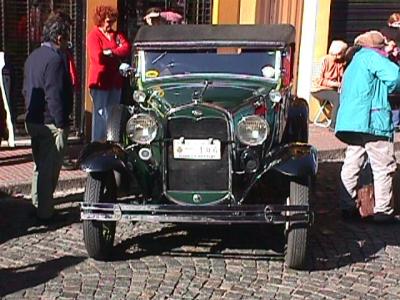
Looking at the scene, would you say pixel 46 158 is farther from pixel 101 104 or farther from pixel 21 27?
pixel 21 27

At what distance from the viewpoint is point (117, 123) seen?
712cm

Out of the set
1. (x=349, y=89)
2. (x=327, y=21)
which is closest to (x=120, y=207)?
(x=349, y=89)

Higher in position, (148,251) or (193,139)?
(193,139)

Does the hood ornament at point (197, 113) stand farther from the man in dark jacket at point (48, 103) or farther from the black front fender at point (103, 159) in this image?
the man in dark jacket at point (48, 103)

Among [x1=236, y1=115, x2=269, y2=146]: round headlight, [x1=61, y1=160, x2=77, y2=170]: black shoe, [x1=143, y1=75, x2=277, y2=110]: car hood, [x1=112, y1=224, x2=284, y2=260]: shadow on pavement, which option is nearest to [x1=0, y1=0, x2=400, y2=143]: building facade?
[x1=61, y1=160, x2=77, y2=170]: black shoe

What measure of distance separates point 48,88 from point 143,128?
1.05 meters

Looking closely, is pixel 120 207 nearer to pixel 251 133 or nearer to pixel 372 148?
pixel 251 133

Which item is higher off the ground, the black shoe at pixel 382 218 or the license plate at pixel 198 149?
the license plate at pixel 198 149

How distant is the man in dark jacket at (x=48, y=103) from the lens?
22.4ft

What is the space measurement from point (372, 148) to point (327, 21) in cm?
583

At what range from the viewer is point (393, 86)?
7234 mm

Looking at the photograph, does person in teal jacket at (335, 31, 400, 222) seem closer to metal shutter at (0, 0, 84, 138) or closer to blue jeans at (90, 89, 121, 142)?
blue jeans at (90, 89, 121, 142)

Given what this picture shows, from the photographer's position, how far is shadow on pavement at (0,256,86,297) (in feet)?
18.9

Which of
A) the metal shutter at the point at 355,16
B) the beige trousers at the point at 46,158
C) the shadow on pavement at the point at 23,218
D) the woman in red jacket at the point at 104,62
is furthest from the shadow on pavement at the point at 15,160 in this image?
the metal shutter at the point at 355,16
